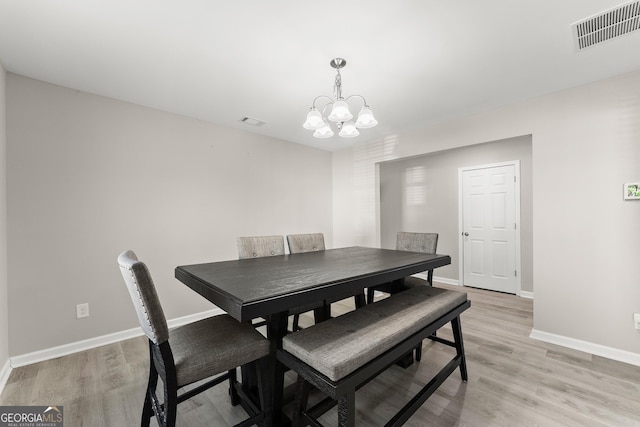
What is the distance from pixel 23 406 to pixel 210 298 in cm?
158

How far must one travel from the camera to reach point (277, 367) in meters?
1.42

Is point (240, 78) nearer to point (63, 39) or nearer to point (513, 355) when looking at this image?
point (63, 39)

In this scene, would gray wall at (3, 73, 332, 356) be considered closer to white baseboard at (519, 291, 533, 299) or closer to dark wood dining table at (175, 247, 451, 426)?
dark wood dining table at (175, 247, 451, 426)

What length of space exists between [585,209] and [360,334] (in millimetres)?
2509

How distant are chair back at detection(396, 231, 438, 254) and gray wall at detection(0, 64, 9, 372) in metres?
3.45

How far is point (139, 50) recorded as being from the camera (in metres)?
1.90

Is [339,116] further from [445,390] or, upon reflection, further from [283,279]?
[445,390]

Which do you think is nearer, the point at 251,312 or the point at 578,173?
the point at 251,312

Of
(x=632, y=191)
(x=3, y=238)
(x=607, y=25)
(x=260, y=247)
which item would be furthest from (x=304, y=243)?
(x=632, y=191)

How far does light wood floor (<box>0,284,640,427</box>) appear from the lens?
62.7 inches

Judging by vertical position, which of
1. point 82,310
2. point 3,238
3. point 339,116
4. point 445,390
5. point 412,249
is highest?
point 339,116

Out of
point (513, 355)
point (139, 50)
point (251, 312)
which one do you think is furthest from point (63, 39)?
point (513, 355)

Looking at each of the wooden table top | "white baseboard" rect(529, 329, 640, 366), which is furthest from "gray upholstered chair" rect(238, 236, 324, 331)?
"white baseboard" rect(529, 329, 640, 366)

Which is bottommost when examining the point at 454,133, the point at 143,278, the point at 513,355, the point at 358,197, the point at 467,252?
the point at 513,355
